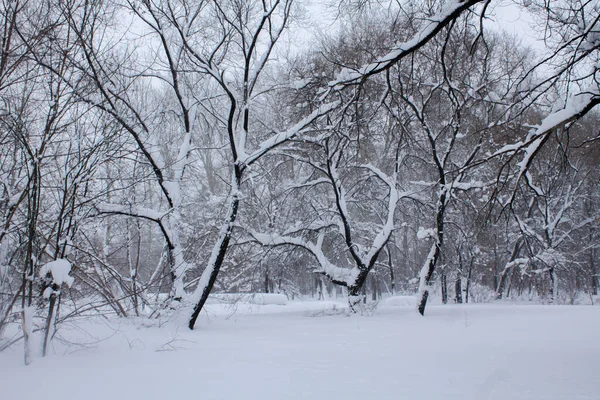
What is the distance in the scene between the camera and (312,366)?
4191 mm

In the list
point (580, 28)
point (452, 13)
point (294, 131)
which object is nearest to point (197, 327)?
point (294, 131)

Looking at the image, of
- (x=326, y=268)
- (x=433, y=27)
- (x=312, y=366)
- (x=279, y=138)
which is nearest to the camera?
(x=433, y=27)

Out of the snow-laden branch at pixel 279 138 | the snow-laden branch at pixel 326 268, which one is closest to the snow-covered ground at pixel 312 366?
the snow-laden branch at pixel 279 138

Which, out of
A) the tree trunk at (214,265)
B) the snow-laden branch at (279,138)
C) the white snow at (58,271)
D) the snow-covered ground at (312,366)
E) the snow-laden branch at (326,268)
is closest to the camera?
the snow-covered ground at (312,366)

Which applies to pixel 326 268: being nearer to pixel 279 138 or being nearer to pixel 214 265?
pixel 214 265

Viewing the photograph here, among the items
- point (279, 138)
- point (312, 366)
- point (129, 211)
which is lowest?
point (312, 366)

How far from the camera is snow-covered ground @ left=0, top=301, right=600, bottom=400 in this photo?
3221mm

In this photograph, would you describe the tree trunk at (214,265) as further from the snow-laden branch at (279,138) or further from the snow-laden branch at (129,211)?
the snow-laden branch at (129,211)

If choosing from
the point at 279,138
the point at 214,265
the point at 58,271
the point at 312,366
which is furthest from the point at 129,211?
the point at 312,366

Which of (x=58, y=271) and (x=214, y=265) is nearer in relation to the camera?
(x=58, y=271)

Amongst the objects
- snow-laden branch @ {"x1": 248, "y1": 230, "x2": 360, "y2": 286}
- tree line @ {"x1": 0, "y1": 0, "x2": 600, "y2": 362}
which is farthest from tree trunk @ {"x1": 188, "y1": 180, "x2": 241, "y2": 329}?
snow-laden branch @ {"x1": 248, "y1": 230, "x2": 360, "y2": 286}

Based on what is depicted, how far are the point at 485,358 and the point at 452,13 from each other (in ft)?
12.4

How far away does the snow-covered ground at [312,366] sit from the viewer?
10.6 ft

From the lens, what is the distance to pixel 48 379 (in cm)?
342
